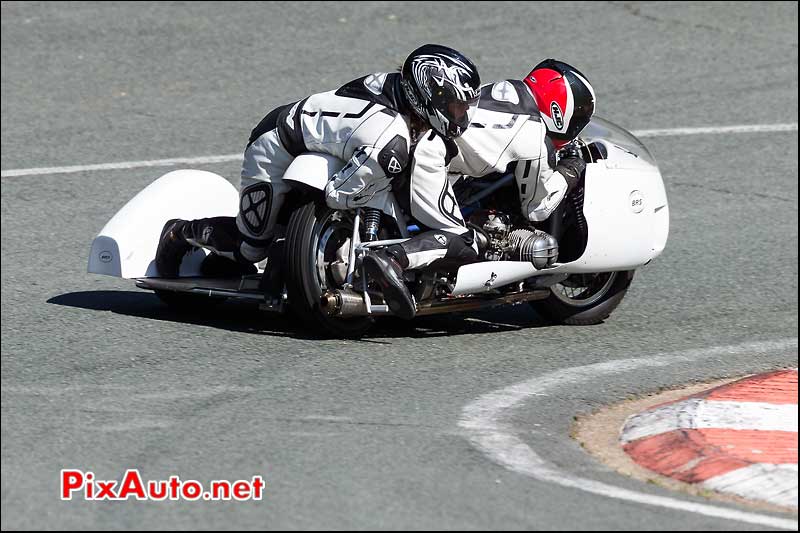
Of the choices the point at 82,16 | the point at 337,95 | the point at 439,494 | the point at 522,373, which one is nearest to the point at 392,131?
the point at 337,95

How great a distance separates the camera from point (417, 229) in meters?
7.43

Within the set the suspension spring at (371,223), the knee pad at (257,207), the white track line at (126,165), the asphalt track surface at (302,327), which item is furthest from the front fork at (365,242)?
the white track line at (126,165)

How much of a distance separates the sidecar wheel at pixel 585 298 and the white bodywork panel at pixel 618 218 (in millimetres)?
160

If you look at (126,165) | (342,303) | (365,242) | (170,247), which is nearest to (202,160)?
(126,165)

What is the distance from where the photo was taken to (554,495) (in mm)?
5035

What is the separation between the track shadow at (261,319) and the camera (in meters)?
7.47

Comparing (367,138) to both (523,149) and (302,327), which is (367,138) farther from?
(302,327)

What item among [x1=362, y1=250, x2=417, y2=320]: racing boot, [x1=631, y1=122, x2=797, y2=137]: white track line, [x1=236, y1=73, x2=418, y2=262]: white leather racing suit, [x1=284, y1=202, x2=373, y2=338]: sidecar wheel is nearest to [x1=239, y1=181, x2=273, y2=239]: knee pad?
[x1=236, y1=73, x2=418, y2=262]: white leather racing suit

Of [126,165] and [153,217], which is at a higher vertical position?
[126,165]

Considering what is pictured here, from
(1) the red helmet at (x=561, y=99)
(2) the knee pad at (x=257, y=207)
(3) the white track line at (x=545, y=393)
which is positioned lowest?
(3) the white track line at (x=545, y=393)

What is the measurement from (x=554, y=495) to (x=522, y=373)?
1882mm

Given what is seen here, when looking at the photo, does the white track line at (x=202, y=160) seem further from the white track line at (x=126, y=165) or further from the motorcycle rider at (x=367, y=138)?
the motorcycle rider at (x=367, y=138)

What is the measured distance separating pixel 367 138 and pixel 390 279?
697mm

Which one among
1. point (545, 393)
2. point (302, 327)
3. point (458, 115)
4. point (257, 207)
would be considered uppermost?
point (458, 115)
